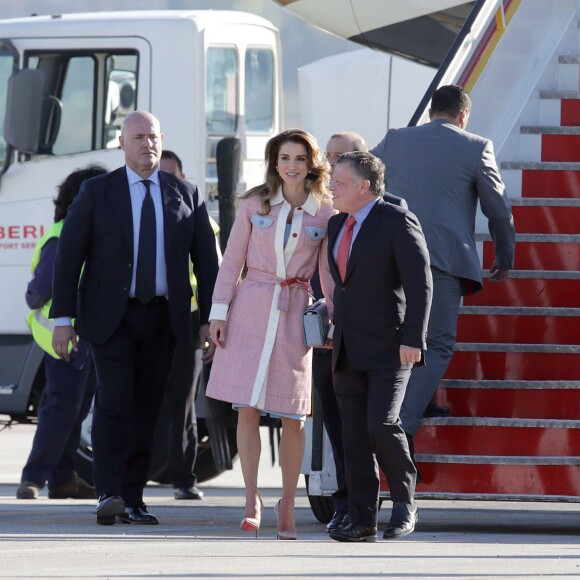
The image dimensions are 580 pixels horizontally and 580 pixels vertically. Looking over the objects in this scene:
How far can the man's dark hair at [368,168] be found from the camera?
7.39 metres

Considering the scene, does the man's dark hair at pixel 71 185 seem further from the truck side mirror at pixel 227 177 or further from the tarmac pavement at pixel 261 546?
the tarmac pavement at pixel 261 546

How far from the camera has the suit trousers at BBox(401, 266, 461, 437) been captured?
7906mm

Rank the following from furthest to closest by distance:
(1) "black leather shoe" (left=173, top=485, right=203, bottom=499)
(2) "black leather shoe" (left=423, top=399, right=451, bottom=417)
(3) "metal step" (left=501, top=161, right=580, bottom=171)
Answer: (1) "black leather shoe" (left=173, top=485, right=203, bottom=499)
(3) "metal step" (left=501, top=161, right=580, bottom=171)
(2) "black leather shoe" (left=423, top=399, right=451, bottom=417)

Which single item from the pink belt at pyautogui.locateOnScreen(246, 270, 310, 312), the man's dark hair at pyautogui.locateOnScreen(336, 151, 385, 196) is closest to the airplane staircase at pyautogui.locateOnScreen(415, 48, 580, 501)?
the pink belt at pyautogui.locateOnScreen(246, 270, 310, 312)

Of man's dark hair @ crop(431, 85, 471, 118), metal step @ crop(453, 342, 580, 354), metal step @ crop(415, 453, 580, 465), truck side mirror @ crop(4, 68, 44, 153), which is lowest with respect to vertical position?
metal step @ crop(415, 453, 580, 465)

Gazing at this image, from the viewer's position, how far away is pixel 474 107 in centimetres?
961

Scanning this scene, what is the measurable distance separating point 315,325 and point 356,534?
83cm

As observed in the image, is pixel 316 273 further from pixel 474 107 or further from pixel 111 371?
pixel 474 107

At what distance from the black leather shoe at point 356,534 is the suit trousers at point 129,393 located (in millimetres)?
1139

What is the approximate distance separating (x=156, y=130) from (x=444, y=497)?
6.56ft

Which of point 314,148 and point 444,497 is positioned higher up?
point 314,148

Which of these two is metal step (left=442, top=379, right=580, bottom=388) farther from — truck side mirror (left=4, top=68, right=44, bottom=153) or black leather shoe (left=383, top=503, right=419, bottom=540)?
truck side mirror (left=4, top=68, right=44, bottom=153)

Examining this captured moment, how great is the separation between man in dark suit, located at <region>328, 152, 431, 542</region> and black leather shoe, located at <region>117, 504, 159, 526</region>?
1.05 metres

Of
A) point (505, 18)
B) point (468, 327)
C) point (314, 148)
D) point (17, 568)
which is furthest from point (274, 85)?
point (17, 568)
